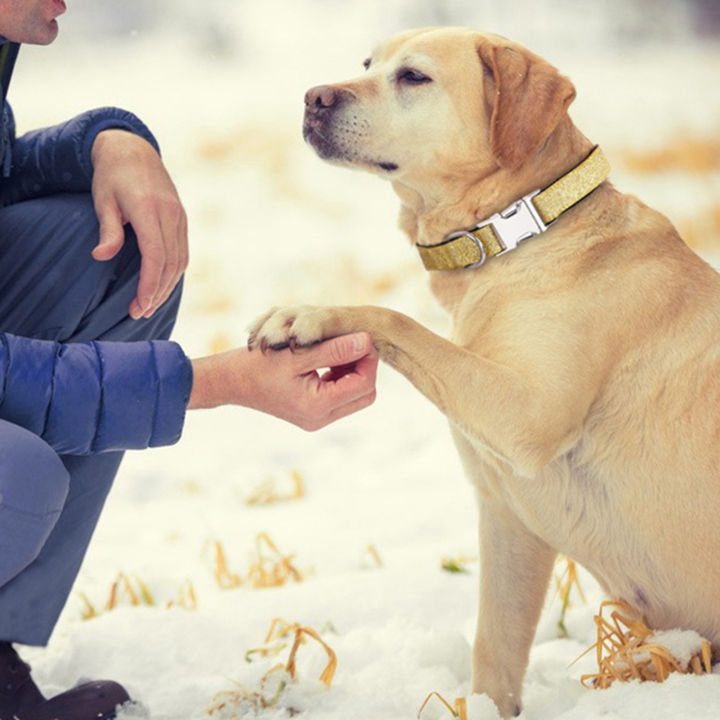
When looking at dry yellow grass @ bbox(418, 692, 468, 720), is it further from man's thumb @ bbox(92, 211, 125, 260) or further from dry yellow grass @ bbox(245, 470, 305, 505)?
dry yellow grass @ bbox(245, 470, 305, 505)

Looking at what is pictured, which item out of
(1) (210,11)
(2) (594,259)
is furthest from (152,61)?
(2) (594,259)

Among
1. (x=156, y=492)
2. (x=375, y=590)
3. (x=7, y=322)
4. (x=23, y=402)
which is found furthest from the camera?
(x=156, y=492)

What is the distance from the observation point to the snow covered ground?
205cm

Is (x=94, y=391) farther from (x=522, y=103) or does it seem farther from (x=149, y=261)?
(x=522, y=103)

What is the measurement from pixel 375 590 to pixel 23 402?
1112 mm

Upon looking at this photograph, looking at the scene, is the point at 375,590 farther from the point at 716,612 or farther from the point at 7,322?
the point at 7,322

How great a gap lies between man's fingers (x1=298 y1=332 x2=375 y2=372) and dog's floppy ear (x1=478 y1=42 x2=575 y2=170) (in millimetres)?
480

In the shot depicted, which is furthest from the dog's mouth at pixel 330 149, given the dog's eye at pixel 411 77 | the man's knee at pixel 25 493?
the man's knee at pixel 25 493

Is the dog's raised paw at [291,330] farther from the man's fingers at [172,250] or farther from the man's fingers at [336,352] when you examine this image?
the man's fingers at [172,250]

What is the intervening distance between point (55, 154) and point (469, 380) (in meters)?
0.95

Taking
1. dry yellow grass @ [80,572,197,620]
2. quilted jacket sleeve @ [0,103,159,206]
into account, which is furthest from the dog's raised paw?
dry yellow grass @ [80,572,197,620]

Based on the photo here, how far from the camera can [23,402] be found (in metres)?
1.53

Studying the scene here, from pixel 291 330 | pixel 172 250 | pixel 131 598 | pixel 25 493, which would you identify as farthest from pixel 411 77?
pixel 131 598

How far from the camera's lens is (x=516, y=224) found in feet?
6.09
